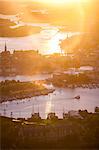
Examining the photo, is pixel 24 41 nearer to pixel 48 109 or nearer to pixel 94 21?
pixel 94 21

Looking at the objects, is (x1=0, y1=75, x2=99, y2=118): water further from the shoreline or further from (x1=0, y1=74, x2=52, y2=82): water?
(x1=0, y1=74, x2=52, y2=82): water

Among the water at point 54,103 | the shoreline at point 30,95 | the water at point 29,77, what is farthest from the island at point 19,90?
the water at point 29,77

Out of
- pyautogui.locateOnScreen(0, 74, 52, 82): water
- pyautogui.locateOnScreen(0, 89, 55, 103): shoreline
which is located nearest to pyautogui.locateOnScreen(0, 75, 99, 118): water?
pyautogui.locateOnScreen(0, 89, 55, 103): shoreline

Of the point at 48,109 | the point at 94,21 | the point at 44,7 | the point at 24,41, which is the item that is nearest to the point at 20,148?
the point at 48,109

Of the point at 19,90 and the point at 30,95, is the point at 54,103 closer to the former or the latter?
the point at 30,95

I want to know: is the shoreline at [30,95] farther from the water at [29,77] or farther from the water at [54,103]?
the water at [29,77]

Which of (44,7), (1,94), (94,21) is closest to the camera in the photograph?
(1,94)
